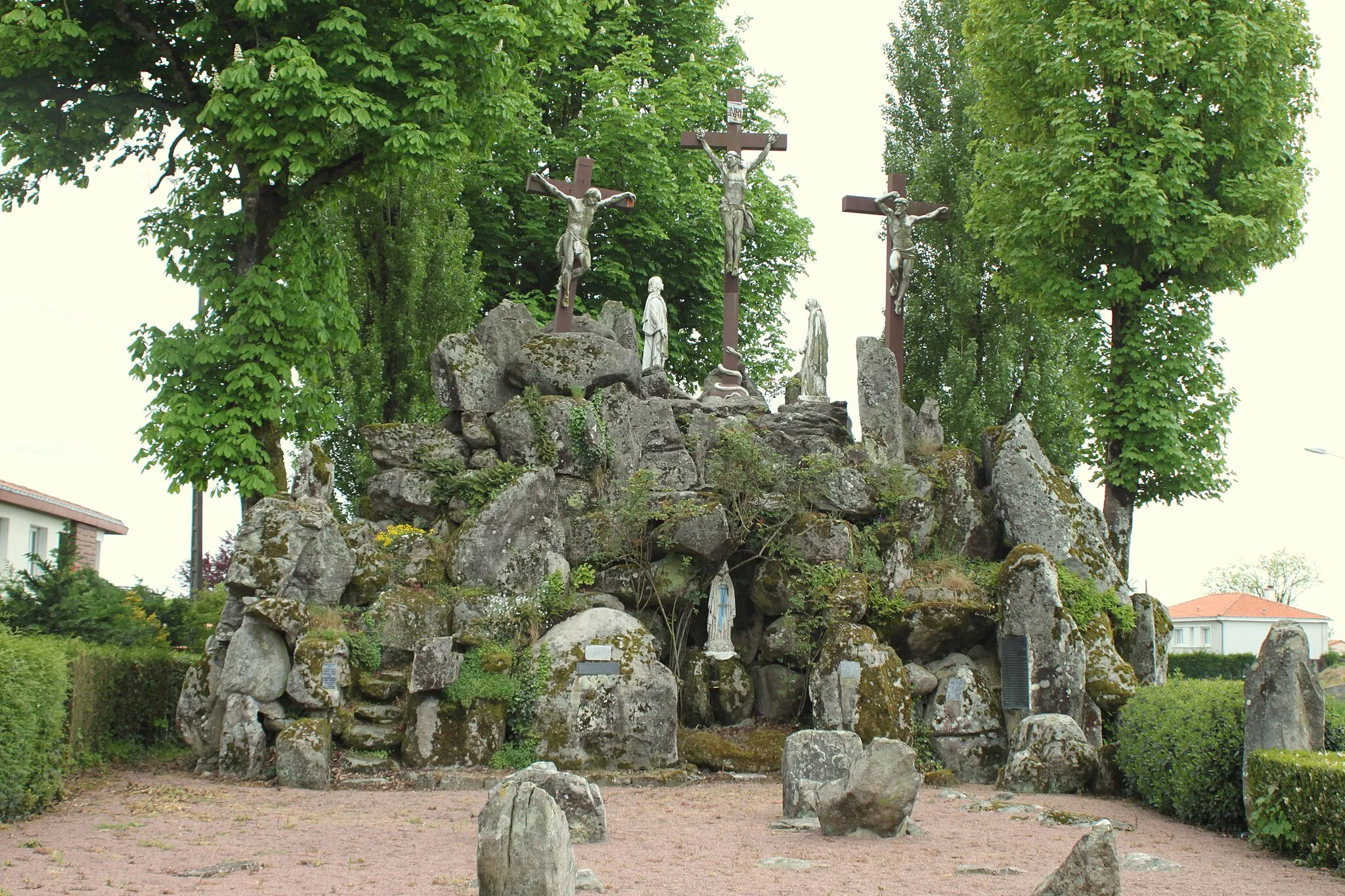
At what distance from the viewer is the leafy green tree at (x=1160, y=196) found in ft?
62.0

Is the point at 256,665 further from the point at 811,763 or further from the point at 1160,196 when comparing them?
the point at 1160,196

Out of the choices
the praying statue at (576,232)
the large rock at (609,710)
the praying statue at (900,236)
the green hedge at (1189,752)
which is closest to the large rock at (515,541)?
the large rock at (609,710)

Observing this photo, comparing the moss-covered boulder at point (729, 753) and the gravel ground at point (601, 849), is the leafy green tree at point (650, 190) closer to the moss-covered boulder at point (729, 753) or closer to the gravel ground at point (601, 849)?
the moss-covered boulder at point (729, 753)

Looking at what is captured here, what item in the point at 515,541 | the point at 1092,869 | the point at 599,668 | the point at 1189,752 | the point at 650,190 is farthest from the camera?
the point at 650,190

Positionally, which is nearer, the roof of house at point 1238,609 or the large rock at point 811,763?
the large rock at point 811,763

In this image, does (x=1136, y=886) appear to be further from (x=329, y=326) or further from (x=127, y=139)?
(x=127, y=139)

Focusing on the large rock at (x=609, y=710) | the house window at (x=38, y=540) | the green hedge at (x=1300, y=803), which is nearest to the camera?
the green hedge at (x=1300, y=803)

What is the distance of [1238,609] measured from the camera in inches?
1848

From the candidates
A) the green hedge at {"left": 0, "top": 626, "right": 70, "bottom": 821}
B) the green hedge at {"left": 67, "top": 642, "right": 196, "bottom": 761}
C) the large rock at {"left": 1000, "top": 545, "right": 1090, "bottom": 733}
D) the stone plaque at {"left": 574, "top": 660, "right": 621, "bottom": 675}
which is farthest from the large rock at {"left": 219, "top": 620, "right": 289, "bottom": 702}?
the large rock at {"left": 1000, "top": 545, "right": 1090, "bottom": 733}

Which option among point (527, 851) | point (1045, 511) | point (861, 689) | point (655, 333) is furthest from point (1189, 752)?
point (655, 333)

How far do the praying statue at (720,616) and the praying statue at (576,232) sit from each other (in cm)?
619

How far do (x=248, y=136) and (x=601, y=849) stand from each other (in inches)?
439

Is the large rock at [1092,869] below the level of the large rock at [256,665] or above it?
below

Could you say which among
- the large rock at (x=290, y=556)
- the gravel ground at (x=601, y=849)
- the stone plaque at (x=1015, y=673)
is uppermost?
the large rock at (x=290, y=556)
